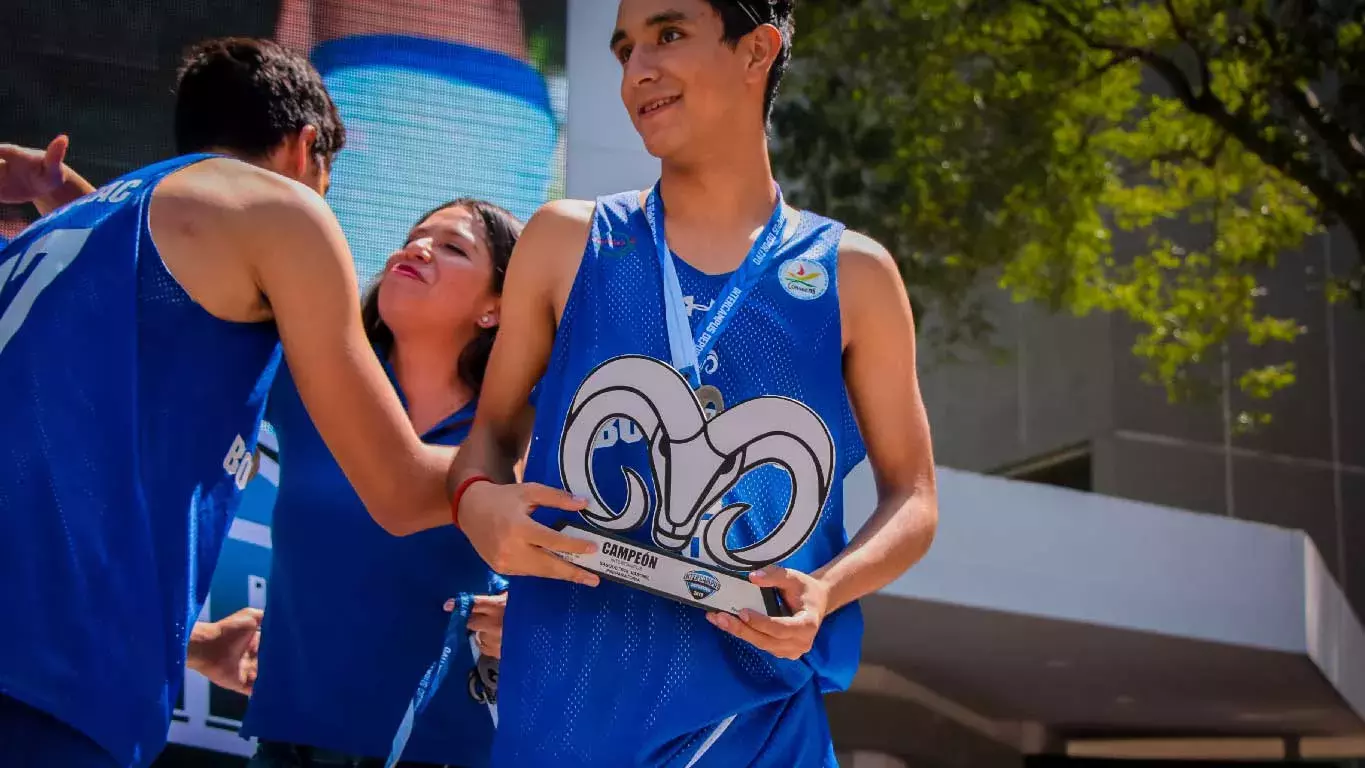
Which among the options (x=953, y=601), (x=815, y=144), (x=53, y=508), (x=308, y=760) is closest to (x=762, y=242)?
(x=53, y=508)

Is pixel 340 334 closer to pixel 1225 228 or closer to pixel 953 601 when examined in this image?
pixel 953 601

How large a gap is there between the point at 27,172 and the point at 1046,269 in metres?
12.1

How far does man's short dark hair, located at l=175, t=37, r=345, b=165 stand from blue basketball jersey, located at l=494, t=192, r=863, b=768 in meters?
0.58

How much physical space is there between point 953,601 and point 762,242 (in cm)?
663

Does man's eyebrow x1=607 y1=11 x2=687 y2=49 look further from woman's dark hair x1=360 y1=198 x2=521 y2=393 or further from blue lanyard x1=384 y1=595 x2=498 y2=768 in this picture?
blue lanyard x1=384 y1=595 x2=498 y2=768

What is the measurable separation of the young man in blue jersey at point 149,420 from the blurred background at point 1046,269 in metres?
1.97

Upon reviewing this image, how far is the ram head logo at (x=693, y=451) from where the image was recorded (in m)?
2.05

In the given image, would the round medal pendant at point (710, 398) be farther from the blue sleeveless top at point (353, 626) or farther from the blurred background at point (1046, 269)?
the blurred background at point (1046, 269)

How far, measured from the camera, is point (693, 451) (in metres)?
2.06

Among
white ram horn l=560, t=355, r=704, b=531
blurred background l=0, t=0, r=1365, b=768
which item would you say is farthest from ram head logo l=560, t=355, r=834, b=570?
blurred background l=0, t=0, r=1365, b=768

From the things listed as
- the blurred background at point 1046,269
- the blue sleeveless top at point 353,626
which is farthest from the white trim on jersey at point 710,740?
the blurred background at point 1046,269

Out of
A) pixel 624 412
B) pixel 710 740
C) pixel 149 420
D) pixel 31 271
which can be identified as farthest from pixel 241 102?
pixel 710 740

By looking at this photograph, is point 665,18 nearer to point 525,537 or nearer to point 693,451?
point 693,451

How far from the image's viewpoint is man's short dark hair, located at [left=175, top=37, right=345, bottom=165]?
2463 millimetres
